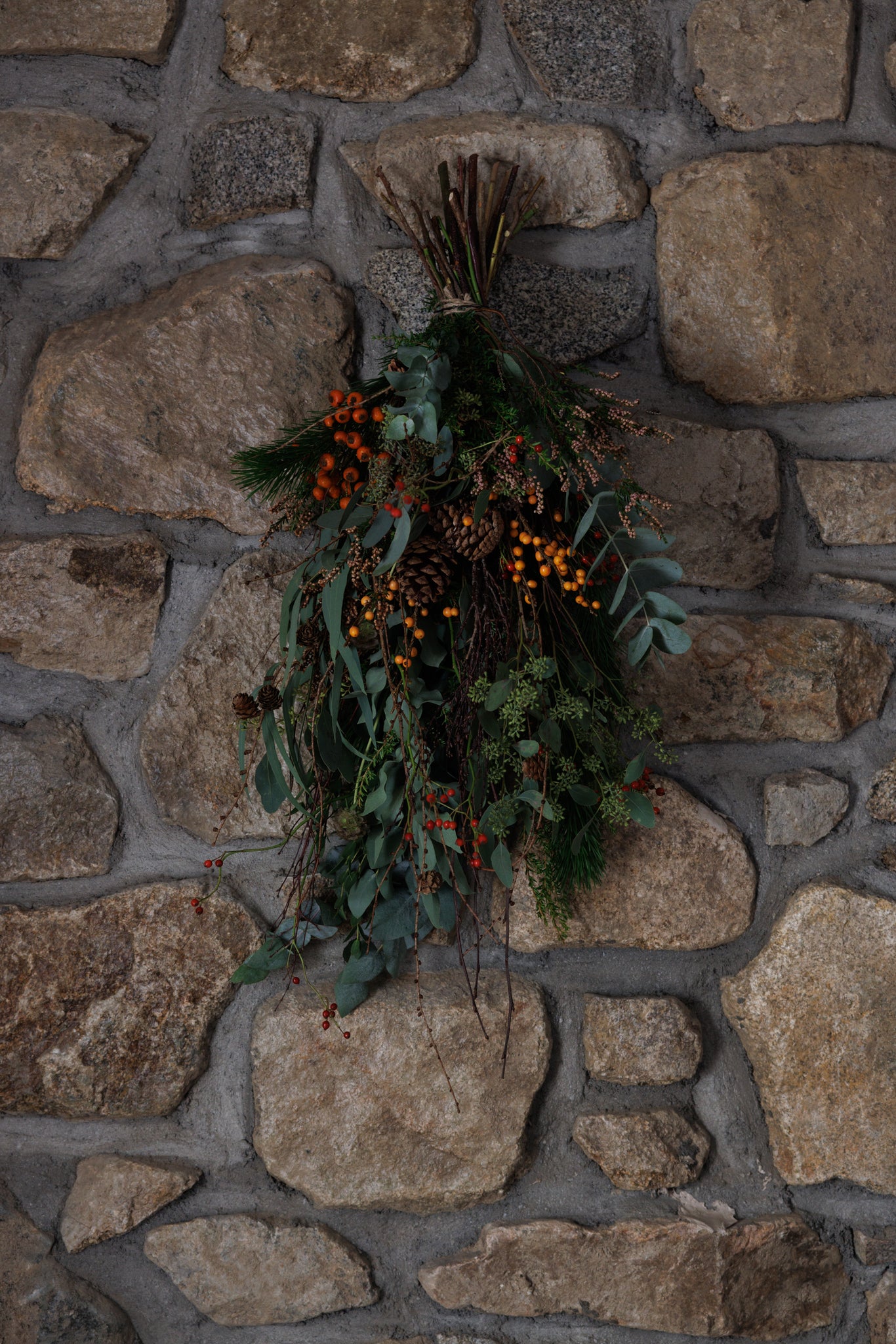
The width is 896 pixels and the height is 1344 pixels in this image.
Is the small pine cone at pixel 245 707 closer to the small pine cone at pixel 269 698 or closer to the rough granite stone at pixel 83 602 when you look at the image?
the small pine cone at pixel 269 698

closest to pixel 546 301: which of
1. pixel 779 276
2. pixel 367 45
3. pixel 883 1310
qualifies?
pixel 779 276

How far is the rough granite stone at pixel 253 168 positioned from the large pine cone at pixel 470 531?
1.67 feet

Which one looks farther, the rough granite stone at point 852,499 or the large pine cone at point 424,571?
the rough granite stone at point 852,499

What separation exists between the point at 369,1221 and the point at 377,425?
914 mm

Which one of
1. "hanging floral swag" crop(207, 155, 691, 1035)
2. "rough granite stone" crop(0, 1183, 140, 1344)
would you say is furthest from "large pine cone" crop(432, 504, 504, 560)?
"rough granite stone" crop(0, 1183, 140, 1344)

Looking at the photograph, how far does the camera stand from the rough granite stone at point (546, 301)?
109 cm

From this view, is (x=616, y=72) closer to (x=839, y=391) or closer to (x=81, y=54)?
(x=839, y=391)

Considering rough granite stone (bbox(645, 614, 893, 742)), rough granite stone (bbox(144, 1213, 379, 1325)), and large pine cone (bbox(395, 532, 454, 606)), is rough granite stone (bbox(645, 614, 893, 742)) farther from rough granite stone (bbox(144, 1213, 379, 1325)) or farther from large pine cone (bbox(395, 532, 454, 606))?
rough granite stone (bbox(144, 1213, 379, 1325))

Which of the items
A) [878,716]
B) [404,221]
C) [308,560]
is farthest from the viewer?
[878,716]

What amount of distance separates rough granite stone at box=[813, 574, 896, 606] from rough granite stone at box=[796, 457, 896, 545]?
0.15 ft

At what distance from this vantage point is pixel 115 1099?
106cm

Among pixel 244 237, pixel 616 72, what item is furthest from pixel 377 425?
pixel 616 72

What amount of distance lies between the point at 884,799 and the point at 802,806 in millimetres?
109

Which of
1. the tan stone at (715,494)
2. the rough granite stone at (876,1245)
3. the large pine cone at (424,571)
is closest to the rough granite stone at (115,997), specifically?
the large pine cone at (424,571)
